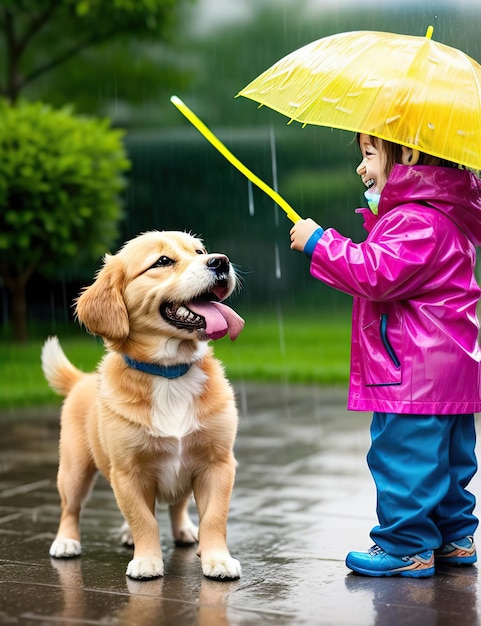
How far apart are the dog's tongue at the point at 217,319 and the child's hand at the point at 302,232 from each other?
15.4 inches

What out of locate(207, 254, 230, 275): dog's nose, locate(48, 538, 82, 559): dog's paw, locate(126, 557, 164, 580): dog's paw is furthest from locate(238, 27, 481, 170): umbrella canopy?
locate(48, 538, 82, 559): dog's paw

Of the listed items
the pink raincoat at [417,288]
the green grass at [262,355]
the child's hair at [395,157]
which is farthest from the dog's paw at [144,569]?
the green grass at [262,355]

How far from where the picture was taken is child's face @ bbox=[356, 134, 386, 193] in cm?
419

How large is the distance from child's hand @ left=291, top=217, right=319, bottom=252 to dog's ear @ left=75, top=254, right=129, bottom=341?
77 centimetres

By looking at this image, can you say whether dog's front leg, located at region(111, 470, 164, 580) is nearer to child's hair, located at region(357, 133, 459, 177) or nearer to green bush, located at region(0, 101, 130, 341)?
child's hair, located at region(357, 133, 459, 177)

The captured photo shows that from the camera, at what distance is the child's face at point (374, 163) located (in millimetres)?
4191

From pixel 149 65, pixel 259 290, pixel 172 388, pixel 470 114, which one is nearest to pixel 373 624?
pixel 172 388

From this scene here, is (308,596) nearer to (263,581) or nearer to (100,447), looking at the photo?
(263,581)

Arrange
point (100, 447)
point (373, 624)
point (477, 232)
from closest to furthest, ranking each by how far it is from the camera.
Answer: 1. point (373, 624)
2. point (477, 232)
3. point (100, 447)

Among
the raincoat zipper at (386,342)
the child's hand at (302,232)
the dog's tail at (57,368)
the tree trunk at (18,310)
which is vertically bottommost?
the tree trunk at (18,310)

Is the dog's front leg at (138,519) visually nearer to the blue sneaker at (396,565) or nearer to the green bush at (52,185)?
the blue sneaker at (396,565)

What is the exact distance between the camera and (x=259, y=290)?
63.5 feet

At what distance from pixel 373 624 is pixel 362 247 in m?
1.40

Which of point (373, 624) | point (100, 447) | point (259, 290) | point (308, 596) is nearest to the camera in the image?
point (373, 624)
